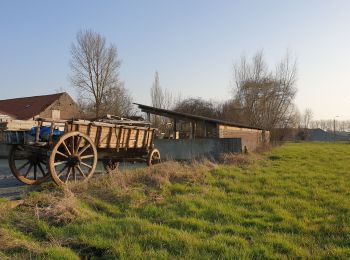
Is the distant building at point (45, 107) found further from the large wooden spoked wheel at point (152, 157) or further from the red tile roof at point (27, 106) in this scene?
the large wooden spoked wheel at point (152, 157)

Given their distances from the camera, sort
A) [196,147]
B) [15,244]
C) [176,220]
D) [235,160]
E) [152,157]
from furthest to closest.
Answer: [196,147] < [235,160] < [152,157] < [176,220] < [15,244]

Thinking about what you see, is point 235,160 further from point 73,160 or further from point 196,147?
point 73,160

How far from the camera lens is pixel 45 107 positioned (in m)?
49.7

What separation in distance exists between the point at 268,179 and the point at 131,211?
5.64 metres

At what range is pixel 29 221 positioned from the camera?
251 inches

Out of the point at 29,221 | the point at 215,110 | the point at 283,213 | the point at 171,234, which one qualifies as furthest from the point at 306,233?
the point at 215,110

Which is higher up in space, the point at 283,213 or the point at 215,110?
the point at 215,110

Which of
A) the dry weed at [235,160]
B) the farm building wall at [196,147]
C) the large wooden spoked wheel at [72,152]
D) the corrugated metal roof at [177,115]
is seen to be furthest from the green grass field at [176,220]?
the corrugated metal roof at [177,115]

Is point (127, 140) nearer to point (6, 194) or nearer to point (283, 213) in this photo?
point (6, 194)

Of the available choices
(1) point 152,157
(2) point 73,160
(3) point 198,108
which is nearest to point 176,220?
(2) point 73,160

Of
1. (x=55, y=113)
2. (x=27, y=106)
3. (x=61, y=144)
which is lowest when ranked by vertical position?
(x=61, y=144)

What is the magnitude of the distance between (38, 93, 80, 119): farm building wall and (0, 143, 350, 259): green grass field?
41963 millimetres

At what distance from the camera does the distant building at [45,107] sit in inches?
1945

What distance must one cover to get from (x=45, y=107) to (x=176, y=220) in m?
46.4
